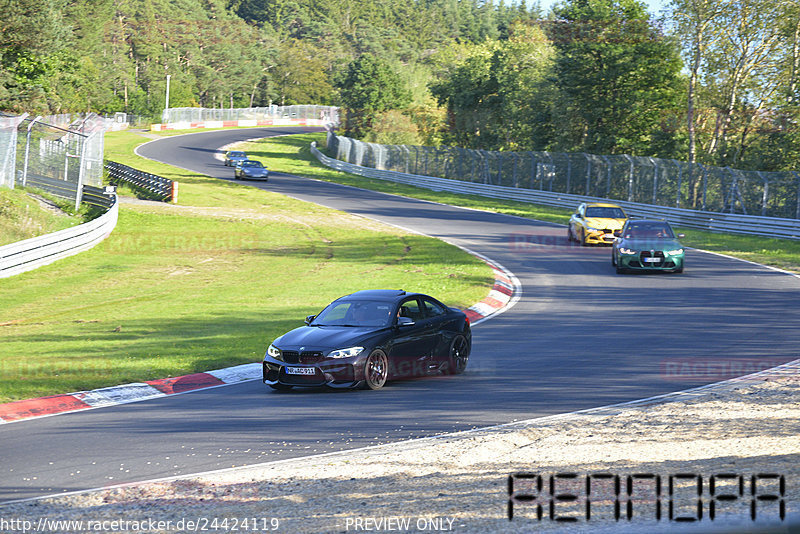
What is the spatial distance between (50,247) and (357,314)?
55.9ft

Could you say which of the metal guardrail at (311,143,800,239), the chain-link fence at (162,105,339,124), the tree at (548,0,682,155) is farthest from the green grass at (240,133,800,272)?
the chain-link fence at (162,105,339,124)

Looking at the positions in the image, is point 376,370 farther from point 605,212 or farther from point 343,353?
point 605,212

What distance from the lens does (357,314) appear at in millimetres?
12656

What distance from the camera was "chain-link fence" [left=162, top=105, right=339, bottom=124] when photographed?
115 meters

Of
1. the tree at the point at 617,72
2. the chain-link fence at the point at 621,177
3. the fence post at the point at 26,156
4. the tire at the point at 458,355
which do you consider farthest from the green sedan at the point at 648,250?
the tree at the point at 617,72

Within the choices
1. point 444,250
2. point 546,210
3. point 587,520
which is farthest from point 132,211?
point 587,520

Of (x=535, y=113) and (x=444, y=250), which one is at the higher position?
(x=535, y=113)

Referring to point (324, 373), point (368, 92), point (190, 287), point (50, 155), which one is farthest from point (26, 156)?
point (368, 92)

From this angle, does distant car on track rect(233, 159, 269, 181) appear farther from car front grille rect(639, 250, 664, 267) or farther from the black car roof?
the black car roof

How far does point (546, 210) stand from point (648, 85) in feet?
44.3

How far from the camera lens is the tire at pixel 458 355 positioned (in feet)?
42.5

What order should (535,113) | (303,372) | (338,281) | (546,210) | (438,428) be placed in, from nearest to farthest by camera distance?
(438,428) → (303,372) → (338,281) → (546,210) → (535,113)

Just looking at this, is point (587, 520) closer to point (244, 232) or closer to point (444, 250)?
point (444, 250)

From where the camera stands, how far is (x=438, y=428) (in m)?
9.41
